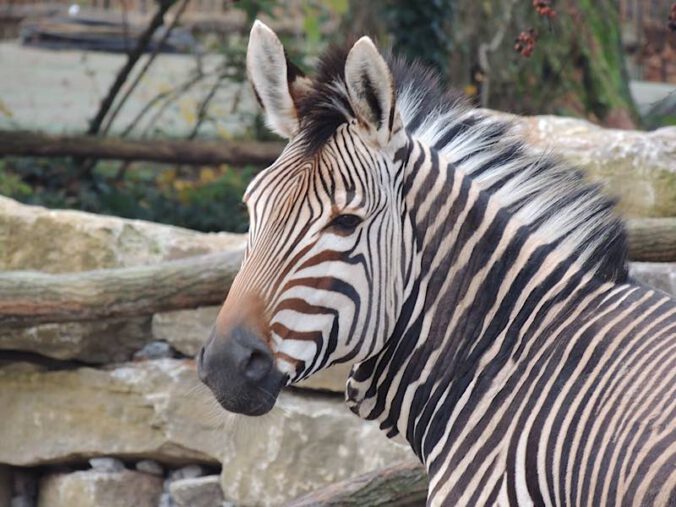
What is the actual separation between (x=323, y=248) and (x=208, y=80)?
11139 millimetres

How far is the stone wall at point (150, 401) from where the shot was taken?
5102 millimetres

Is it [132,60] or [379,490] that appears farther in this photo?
[132,60]

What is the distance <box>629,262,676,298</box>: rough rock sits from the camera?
177 inches

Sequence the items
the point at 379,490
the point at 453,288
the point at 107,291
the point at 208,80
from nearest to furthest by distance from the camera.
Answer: the point at 453,288
the point at 379,490
the point at 107,291
the point at 208,80

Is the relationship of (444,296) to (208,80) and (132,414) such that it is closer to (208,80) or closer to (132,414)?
(132,414)

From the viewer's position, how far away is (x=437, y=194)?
2988 millimetres

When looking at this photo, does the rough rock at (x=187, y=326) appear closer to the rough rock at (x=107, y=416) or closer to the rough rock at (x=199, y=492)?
the rough rock at (x=107, y=416)

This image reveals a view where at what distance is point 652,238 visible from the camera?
4707mm

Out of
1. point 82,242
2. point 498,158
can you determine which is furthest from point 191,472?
point 498,158

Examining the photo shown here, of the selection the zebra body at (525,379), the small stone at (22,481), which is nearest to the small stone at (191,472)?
the small stone at (22,481)

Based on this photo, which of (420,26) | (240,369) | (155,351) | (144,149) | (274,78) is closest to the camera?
(240,369)

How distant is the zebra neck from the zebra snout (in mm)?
419

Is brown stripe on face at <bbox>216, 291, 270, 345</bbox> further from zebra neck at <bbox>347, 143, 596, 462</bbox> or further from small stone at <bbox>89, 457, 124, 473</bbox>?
small stone at <bbox>89, 457, 124, 473</bbox>

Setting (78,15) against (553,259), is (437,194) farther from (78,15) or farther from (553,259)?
(78,15)
